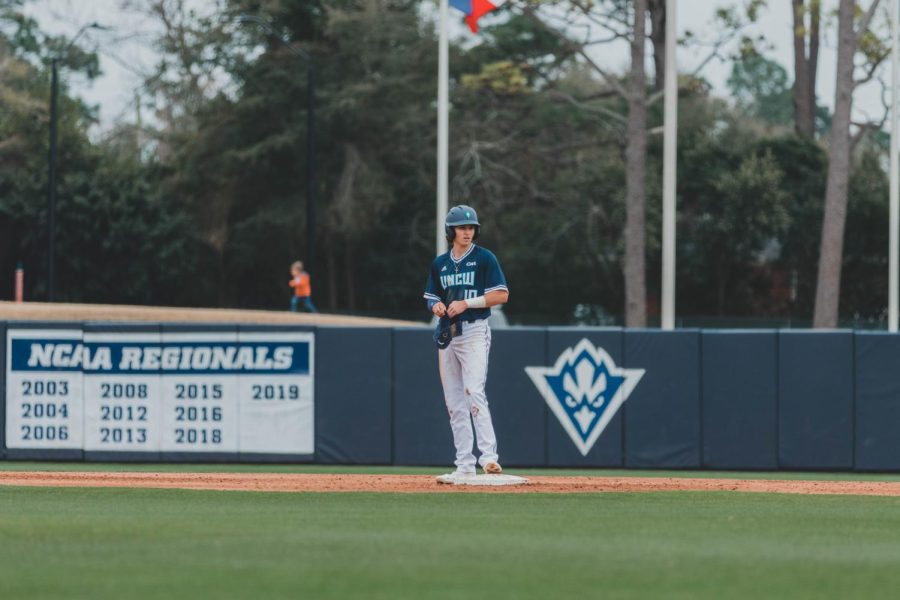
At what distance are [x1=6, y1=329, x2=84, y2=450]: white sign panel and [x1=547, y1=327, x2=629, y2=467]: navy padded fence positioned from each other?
531cm

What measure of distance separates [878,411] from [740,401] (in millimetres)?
1487

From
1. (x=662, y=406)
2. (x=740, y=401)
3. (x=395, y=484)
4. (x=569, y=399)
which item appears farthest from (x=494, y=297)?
(x=740, y=401)

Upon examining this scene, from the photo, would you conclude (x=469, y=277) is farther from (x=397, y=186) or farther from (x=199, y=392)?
(x=397, y=186)

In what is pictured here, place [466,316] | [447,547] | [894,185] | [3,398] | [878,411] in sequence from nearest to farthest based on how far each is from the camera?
[447,547], [466,316], [878,411], [3,398], [894,185]

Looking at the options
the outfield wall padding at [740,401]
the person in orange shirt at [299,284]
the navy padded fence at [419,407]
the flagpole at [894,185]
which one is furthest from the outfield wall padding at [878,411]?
the person in orange shirt at [299,284]

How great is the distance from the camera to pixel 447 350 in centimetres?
1196

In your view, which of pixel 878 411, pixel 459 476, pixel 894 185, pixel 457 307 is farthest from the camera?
pixel 894 185

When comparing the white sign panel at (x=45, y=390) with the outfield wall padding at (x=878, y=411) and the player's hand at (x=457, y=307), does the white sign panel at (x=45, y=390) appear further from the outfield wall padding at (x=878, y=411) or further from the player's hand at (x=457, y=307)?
the outfield wall padding at (x=878, y=411)

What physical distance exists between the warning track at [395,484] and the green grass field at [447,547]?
81 cm

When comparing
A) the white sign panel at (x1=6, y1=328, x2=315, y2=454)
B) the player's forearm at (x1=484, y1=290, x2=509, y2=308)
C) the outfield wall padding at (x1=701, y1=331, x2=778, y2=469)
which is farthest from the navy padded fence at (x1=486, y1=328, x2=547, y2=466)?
the player's forearm at (x1=484, y1=290, x2=509, y2=308)

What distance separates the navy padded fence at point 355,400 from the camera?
56.0 feet

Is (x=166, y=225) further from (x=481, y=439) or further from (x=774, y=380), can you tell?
(x=481, y=439)

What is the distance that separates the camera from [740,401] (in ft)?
54.9

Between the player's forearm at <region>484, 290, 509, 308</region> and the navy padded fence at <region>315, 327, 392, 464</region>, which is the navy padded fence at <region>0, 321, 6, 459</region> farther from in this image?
the player's forearm at <region>484, 290, 509, 308</region>
